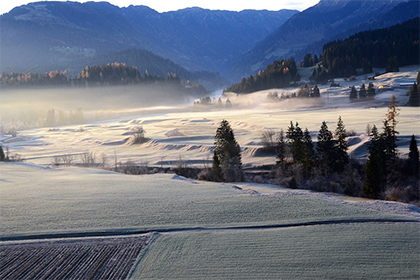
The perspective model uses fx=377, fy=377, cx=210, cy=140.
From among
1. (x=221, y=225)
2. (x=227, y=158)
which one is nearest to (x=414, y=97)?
(x=227, y=158)

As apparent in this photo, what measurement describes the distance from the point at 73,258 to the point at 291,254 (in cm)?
729

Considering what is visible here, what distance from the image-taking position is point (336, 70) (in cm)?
15262

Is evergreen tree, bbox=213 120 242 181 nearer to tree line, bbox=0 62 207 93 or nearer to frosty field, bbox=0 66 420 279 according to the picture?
frosty field, bbox=0 66 420 279

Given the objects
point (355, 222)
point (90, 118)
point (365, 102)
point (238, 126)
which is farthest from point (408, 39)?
point (355, 222)

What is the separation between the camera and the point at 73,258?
12648 millimetres

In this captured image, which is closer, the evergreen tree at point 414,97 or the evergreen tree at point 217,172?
the evergreen tree at point 217,172

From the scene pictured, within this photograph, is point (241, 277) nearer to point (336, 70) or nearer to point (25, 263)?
point (25, 263)

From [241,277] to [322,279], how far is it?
2331 millimetres

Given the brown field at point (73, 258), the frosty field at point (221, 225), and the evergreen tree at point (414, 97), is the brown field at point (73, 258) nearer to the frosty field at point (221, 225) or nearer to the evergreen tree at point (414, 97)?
the frosty field at point (221, 225)

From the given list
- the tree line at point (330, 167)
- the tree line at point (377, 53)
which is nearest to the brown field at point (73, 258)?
the tree line at point (330, 167)

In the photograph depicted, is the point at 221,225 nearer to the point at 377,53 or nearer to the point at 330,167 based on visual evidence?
the point at 330,167

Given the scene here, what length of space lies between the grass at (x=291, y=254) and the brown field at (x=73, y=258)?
73 cm

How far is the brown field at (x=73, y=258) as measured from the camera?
11.6m

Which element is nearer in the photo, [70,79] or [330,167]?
[330,167]
